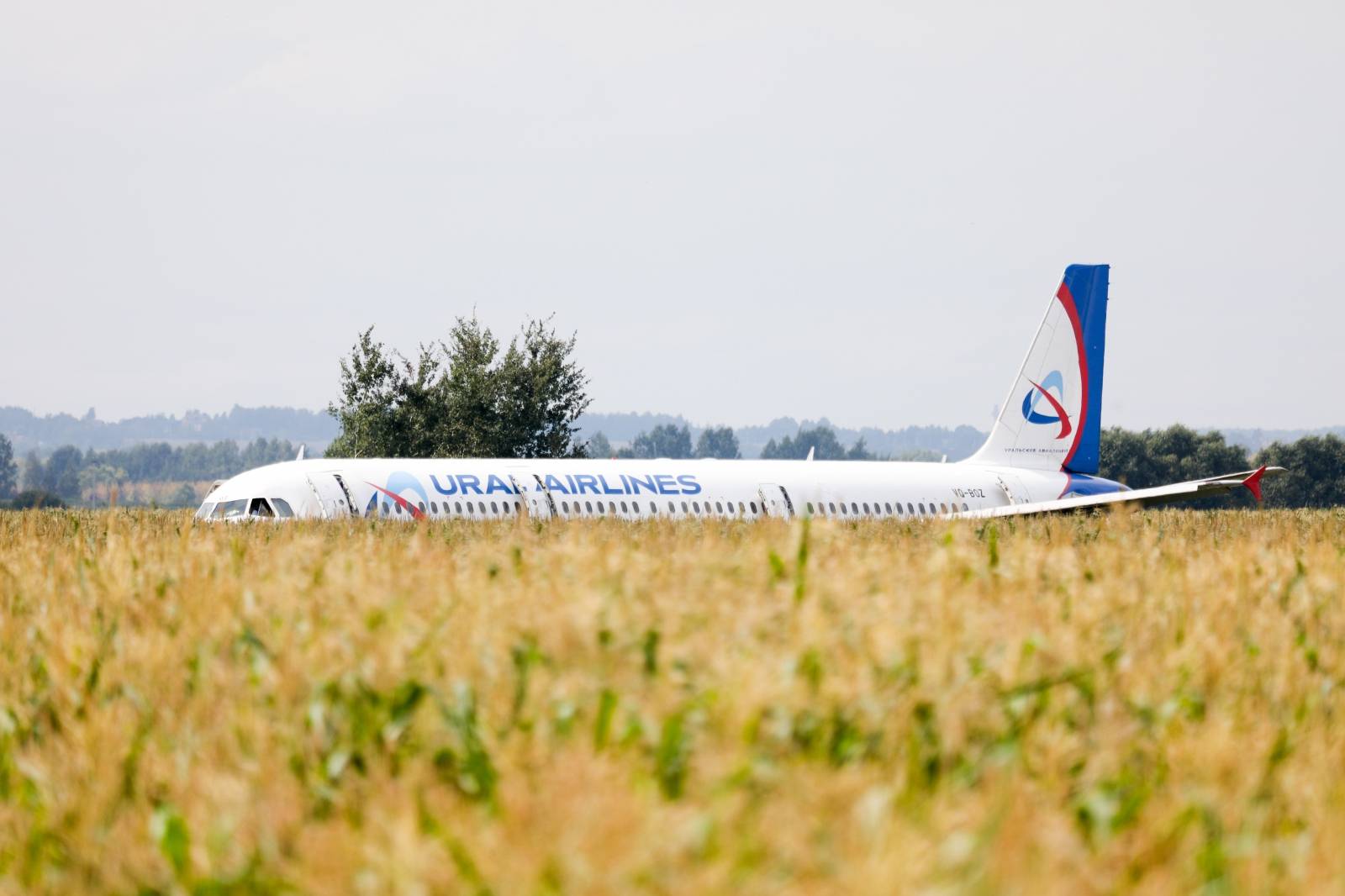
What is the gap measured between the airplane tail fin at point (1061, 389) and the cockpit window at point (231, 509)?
2780 centimetres

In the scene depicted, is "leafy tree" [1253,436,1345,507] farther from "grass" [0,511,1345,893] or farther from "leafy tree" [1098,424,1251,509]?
"grass" [0,511,1345,893]

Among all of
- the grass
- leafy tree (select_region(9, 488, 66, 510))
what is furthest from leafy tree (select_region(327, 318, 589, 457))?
the grass

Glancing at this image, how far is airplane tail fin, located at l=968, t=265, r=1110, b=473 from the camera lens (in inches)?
2201

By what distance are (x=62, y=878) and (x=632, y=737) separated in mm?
2597

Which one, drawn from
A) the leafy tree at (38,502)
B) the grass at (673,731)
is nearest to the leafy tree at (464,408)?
the leafy tree at (38,502)

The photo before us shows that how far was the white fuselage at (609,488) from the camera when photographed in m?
38.7

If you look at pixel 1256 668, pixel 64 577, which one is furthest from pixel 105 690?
pixel 1256 668

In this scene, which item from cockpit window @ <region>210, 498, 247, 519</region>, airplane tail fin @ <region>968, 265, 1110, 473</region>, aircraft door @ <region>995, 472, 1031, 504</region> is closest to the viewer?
cockpit window @ <region>210, 498, 247, 519</region>

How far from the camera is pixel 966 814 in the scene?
639 cm

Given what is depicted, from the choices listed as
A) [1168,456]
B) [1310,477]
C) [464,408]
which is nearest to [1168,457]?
[1168,456]

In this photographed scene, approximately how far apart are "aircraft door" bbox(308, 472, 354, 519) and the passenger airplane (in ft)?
0.13

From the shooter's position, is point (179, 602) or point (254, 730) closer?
point (254, 730)

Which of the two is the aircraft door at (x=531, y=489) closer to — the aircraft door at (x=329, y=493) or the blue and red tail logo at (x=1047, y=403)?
the aircraft door at (x=329, y=493)

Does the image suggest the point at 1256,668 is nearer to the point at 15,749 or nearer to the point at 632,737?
the point at 632,737
